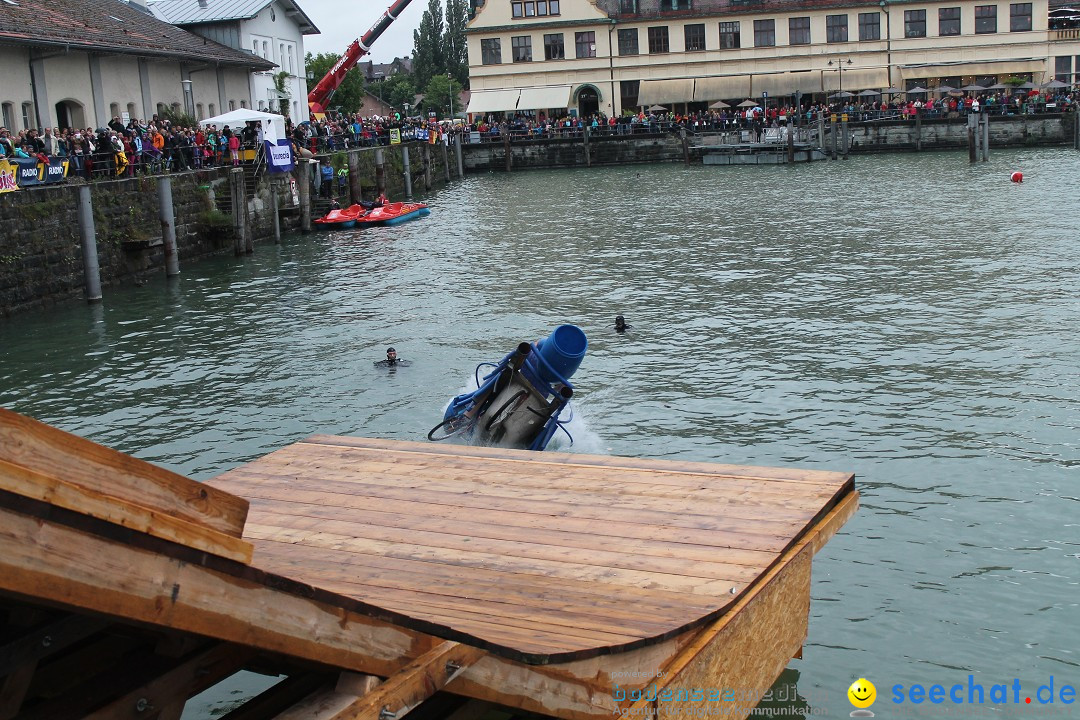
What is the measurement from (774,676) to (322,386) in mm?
10642

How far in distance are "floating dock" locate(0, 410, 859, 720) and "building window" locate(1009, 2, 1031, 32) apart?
2890 inches

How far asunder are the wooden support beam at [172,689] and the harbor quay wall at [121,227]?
771 inches

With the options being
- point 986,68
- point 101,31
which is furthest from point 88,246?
point 986,68

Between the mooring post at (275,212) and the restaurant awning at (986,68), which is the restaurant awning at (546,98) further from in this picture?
the mooring post at (275,212)

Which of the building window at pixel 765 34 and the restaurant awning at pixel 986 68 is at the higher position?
the building window at pixel 765 34

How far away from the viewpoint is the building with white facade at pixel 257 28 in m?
51.9

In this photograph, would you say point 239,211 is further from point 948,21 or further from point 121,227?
point 948,21

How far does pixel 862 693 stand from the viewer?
7445 mm

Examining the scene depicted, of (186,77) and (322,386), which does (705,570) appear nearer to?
(322,386)

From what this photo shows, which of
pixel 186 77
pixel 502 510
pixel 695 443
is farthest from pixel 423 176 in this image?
pixel 502 510

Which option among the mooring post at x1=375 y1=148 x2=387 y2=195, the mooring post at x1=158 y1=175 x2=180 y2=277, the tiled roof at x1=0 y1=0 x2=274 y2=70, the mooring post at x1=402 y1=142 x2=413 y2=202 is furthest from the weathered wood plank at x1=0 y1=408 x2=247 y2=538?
the mooring post at x1=402 y1=142 x2=413 y2=202

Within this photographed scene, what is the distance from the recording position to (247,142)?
116ft

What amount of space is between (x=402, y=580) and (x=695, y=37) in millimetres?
73664

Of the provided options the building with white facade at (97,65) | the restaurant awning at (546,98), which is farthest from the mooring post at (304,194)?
the restaurant awning at (546,98)
